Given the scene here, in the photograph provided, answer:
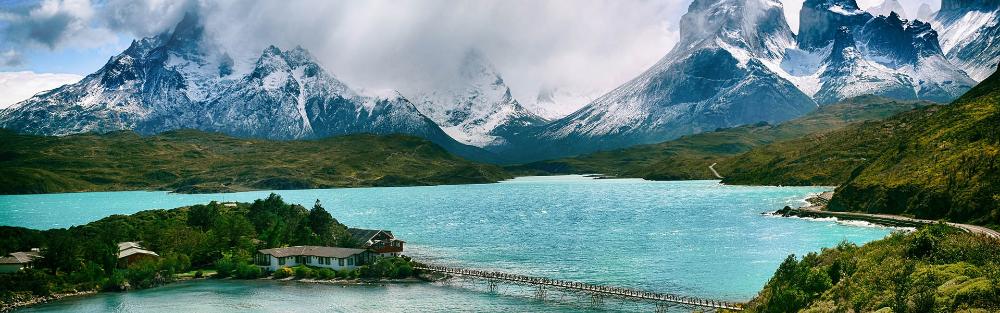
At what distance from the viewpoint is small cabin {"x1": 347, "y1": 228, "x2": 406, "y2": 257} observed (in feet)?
409

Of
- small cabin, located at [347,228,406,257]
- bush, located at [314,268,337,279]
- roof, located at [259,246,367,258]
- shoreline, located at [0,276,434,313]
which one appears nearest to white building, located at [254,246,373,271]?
roof, located at [259,246,367,258]

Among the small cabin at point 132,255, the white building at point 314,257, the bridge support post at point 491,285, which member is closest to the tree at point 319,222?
the white building at point 314,257

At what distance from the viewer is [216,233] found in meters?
130

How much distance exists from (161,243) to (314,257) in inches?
1092

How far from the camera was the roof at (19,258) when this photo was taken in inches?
4218

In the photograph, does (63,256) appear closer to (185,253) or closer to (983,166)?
(185,253)

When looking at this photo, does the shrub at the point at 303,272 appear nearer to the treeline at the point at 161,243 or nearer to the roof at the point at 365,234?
the treeline at the point at 161,243

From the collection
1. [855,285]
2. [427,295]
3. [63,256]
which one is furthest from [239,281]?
[855,285]

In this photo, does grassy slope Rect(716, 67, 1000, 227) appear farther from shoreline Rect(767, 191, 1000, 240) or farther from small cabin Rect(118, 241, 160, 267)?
small cabin Rect(118, 241, 160, 267)

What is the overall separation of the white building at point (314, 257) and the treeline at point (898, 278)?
2486 inches

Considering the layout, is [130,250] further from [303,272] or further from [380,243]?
[380,243]

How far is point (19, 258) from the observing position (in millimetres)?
108375

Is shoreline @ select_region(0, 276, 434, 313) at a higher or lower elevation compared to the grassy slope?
lower

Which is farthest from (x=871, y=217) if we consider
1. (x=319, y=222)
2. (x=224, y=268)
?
(x=224, y=268)
